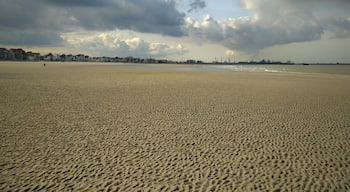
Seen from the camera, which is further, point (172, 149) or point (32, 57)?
point (32, 57)

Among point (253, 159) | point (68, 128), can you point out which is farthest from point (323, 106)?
point (68, 128)

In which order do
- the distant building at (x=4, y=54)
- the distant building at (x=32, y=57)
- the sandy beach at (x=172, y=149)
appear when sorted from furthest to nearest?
the distant building at (x=32, y=57), the distant building at (x=4, y=54), the sandy beach at (x=172, y=149)

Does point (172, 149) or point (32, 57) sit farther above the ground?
point (32, 57)

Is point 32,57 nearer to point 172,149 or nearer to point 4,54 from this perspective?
point 4,54

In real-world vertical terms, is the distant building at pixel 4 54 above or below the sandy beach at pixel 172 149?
above

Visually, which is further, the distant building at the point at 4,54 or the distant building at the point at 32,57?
the distant building at the point at 32,57

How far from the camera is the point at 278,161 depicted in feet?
20.5

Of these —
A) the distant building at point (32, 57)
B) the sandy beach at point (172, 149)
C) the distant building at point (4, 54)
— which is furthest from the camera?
the distant building at point (32, 57)

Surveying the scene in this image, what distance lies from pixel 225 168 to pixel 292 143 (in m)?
3.18

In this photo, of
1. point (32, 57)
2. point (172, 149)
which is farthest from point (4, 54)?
point (172, 149)

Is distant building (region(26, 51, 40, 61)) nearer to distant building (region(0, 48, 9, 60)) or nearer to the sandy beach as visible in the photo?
distant building (region(0, 48, 9, 60))

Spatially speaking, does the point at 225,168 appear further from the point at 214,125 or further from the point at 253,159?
the point at 214,125

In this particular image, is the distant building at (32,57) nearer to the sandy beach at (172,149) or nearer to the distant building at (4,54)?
the distant building at (4,54)

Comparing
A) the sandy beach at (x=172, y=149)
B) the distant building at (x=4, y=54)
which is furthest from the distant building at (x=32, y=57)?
the sandy beach at (x=172, y=149)
